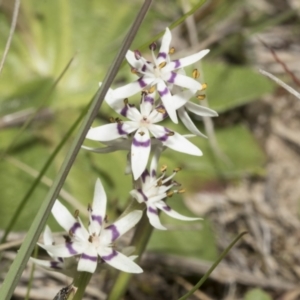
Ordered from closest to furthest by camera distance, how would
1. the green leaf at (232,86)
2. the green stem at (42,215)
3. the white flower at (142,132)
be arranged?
the green stem at (42,215) → the white flower at (142,132) → the green leaf at (232,86)

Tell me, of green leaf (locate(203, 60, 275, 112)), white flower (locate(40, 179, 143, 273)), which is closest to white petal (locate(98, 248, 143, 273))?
white flower (locate(40, 179, 143, 273))

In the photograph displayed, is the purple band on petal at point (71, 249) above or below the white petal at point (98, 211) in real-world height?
below

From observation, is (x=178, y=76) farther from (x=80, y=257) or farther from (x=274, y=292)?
(x=274, y=292)

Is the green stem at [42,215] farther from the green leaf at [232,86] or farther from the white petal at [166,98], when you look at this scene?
the green leaf at [232,86]

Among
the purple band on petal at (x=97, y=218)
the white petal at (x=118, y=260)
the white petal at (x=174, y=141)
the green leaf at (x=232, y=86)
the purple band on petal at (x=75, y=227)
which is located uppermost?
the green leaf at (x=232, y=86)

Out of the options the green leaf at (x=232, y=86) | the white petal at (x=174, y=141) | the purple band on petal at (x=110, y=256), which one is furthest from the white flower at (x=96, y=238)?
the green leaf at (x=232, y=86)

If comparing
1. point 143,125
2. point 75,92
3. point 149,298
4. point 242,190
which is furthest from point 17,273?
point 242,190

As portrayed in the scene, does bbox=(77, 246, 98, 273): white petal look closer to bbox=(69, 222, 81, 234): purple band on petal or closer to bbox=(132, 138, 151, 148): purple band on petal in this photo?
bbox=(69, 222, 81, 234): purple band on petal
